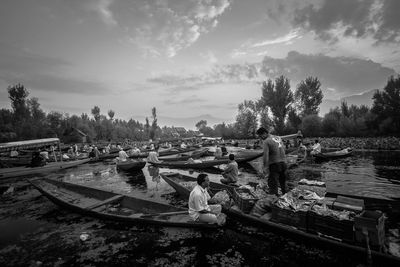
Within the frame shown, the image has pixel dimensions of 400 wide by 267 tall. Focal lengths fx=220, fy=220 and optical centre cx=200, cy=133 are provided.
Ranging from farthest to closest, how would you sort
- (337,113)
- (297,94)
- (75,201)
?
(297,94), (337,113), (75,201)

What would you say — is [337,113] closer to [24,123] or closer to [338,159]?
[338,159]

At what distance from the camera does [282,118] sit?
62.2m

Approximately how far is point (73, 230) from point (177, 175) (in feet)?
23.1

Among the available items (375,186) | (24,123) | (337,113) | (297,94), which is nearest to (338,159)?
(375,186)

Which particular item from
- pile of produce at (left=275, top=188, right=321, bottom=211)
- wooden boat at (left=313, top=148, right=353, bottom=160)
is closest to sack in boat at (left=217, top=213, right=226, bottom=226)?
pile of produce at (left=275, top=188, right=321, bottom=211)

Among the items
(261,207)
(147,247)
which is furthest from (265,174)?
(147,247)

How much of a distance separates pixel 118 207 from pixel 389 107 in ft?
160

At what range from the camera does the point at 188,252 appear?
6.33 meters

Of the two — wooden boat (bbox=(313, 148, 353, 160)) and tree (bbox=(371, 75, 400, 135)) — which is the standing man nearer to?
wooden boat (bbox=(313, 148, 353, 160))

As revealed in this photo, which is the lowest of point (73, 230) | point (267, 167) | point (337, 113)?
point (73, 230)

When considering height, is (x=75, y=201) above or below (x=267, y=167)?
below

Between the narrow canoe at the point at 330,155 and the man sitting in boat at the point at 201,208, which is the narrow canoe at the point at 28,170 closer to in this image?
the man sitting in boat at the point at 201,208

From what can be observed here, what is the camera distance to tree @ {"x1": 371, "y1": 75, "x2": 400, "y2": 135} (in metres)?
38.1

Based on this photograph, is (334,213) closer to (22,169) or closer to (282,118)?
(22,169)
